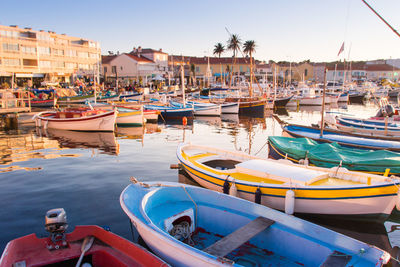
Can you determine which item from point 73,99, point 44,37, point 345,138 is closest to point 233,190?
point 345,138

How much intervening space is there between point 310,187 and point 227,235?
3331 mm

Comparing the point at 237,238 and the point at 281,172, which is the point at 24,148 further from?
the point at 237,238

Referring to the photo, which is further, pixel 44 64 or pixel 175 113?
pixel 44 64

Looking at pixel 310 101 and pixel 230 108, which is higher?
pixel 310 101

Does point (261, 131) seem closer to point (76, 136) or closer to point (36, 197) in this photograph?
point (76, 136)

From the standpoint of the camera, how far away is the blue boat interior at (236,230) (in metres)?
6.20

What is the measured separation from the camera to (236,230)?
6.78 meters

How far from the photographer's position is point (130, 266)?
5844 millimetres

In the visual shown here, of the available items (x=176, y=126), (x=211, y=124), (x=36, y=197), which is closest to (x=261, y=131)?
(x=211, y=124)

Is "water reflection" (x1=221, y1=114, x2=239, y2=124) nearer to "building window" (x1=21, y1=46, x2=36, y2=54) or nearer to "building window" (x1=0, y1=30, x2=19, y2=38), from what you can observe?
"building window" (x1=21, y1=46, x2=36, y2=54)

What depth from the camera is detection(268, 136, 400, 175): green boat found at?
1131 centimetres

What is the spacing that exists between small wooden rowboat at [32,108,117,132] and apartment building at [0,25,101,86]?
34635mm

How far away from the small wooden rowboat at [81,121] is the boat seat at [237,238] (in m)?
19.9

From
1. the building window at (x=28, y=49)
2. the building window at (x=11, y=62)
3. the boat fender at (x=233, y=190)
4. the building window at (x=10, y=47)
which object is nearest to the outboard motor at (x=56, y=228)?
the boat fender at (x=233, y=190)
